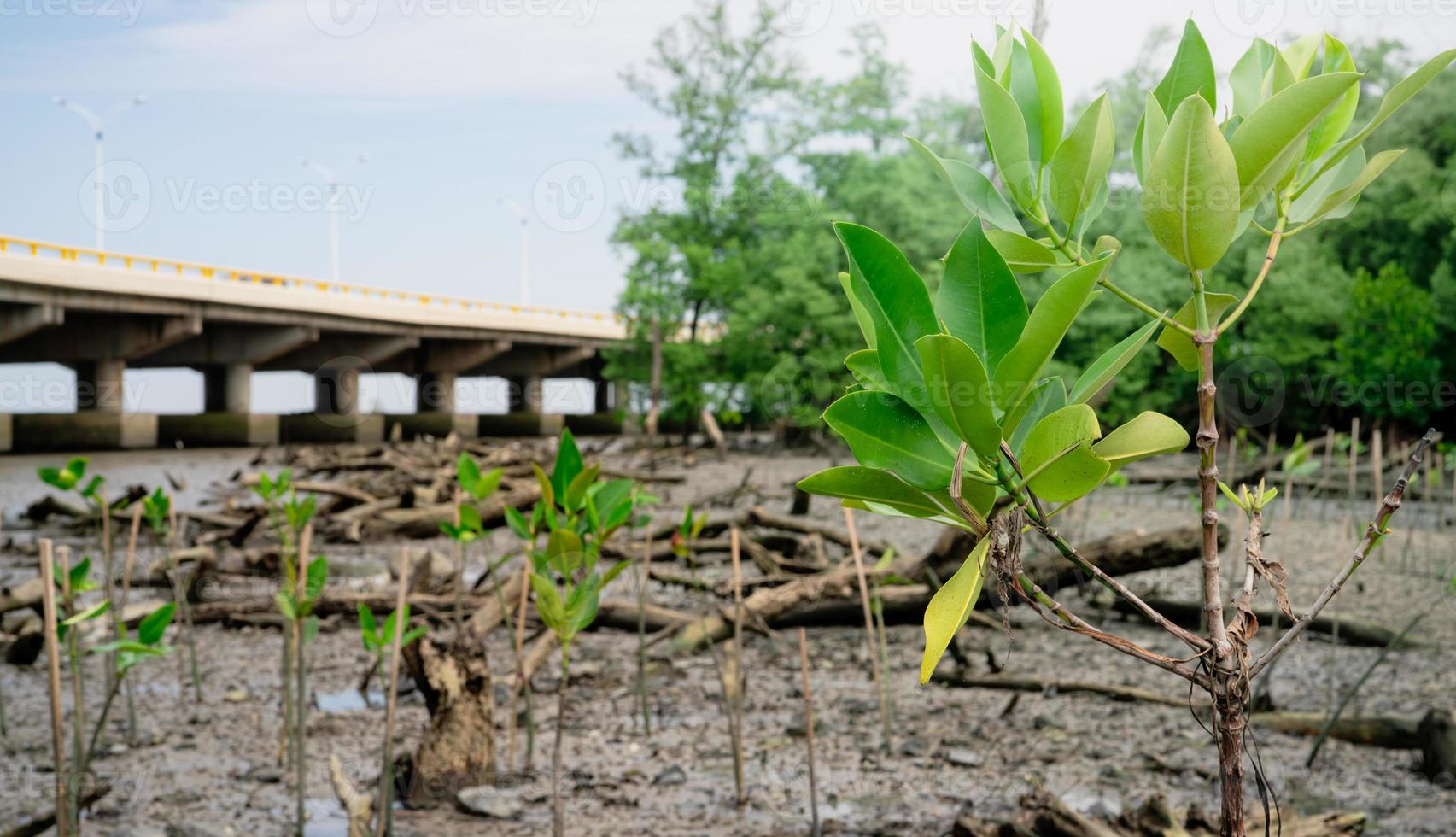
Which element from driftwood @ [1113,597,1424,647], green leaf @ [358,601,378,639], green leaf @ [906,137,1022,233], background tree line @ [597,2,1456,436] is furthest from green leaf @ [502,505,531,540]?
background tree line @ [597,2,1456,436]

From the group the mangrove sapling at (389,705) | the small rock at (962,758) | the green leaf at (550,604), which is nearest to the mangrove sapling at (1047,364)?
the green leaf at (550,604)

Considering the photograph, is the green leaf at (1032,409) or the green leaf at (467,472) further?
the green leaf at (467,472)

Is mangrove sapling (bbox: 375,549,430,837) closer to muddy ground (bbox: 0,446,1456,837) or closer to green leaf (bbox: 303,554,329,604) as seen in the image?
green leaf (bbox: 303,554,329,604)

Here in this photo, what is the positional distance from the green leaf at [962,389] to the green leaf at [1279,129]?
0.25 meters

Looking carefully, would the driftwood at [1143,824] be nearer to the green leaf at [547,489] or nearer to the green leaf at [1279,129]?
the green leaf at [547,489]

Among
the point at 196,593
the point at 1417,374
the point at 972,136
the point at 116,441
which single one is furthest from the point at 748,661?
the point at 116,441

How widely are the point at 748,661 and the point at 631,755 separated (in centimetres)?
128

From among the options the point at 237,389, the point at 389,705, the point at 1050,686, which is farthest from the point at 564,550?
the point at 237,389

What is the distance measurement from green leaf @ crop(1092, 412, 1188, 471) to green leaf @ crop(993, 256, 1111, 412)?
0.07 metres

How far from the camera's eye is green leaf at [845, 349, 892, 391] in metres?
0.77

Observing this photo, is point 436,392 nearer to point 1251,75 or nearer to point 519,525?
point 519,525

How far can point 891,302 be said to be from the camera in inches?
28.3

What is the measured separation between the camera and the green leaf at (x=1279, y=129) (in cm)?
69

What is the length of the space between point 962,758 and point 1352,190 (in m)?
2.85
